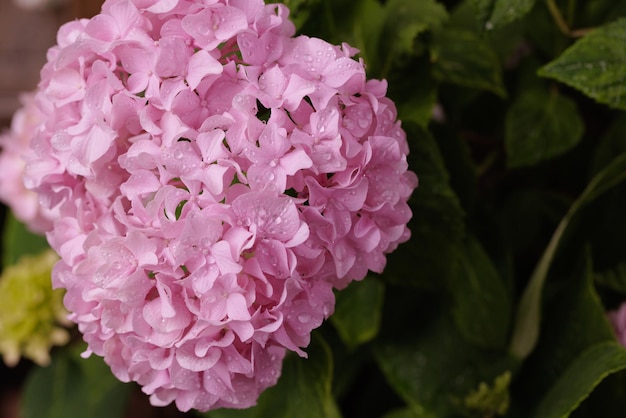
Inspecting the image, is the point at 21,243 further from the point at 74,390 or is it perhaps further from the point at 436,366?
the point at 436,366

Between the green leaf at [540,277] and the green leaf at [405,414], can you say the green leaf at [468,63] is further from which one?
the green leaf at [405,414]

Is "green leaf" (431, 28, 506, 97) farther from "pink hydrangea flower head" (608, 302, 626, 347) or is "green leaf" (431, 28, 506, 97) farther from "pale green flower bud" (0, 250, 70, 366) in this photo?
"pale green flower bud" (0, 250, 70, 366)

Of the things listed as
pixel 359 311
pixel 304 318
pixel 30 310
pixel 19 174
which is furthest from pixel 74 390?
pixel 304 318

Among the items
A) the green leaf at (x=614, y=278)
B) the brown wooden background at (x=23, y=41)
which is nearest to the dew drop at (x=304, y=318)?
the green leaf at (x=614, y=278)

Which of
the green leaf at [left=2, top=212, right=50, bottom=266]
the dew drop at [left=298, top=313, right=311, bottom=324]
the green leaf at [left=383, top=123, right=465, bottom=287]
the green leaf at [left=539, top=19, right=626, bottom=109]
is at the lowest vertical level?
the green leaf at [left=2, top=212, right=50, bottom=266]

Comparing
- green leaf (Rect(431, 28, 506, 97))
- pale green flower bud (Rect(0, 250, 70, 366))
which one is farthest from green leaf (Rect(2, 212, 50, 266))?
green leaf (Rect(431, 28, 506, 97))

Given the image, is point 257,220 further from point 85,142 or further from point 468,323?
point 468,323
